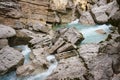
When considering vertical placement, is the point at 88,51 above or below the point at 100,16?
above

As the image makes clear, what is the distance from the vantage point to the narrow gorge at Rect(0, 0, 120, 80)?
34.7 feet

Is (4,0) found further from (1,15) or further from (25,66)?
(25,66)

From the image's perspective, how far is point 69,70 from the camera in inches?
469

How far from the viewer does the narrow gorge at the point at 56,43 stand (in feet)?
34.7

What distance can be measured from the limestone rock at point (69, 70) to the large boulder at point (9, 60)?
2817 mm

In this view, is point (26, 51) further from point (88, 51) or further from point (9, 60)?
point (88, 51)

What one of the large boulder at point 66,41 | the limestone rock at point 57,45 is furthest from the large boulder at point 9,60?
the large boulder at point 66,41

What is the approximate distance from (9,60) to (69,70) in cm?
420

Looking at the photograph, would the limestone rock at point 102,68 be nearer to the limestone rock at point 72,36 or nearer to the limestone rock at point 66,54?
the limestone rock at point 66,54

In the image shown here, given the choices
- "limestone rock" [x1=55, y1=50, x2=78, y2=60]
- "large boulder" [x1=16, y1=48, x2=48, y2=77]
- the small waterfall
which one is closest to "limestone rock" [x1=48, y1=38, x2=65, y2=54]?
"limestone rock" [x1=55, y1=50, x2=78, y2=60]

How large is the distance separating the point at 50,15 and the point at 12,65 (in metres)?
11.7

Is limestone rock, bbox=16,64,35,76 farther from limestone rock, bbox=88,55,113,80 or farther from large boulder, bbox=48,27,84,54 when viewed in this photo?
limestone rock, bbox=88,55,113,80

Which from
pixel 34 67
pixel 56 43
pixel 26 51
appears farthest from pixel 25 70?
pixel 26 51

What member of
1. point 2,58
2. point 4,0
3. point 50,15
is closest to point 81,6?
point 50,15
